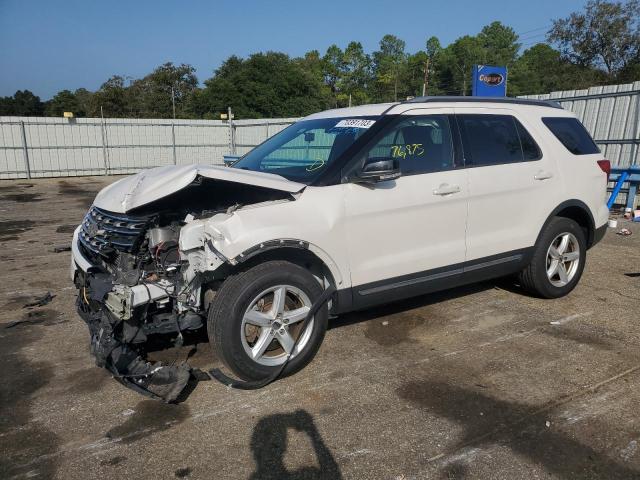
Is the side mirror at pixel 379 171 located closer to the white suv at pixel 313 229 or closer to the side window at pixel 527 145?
the white suv at pixel 313 229

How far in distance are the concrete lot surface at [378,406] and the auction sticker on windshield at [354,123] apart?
5.88 feet

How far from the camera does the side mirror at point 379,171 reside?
3.55 m

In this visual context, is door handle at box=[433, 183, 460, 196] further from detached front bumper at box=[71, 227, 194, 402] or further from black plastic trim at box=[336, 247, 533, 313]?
detached front bumper at box=[71, 227, 194, 402]

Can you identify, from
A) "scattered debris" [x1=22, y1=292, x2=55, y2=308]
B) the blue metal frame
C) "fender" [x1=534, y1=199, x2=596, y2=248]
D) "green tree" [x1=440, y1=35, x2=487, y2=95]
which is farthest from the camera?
"green tree" [x1=440, y1=35, x2=487, y2=95]

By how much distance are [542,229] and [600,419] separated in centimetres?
223

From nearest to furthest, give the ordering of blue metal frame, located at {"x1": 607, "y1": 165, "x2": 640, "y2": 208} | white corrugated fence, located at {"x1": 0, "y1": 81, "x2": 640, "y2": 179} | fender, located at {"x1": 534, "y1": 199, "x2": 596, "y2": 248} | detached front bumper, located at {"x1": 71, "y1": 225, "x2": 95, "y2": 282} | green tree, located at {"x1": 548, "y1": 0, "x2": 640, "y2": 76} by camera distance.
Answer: detached front bumper, located at {"x1": 71, "y1": 225, "x2": 95, "y2": 282}
fender, located at {"x1": 534, "y1": 199, "x2": 596, "y2": 248}
blue metal frame, located at {"x1": 607, "y1": 165, "x2": 640, "y2": 208}
white corrugated fence, located at {"x1": 0, "y1": 81, "x2": 640, "y2": 179}
green tree, located at {"x1": 548, "y1": 0, "x2": 640, "y2": 76}

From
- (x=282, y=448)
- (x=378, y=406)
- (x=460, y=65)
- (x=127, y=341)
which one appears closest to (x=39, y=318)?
(x=127, y=341)

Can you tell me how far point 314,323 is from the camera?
12.1 ft

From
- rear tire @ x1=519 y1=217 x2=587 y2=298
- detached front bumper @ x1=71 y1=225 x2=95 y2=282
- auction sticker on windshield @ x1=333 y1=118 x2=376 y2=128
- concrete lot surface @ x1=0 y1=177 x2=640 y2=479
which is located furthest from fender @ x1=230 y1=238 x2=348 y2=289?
rear tire @ x1=519 y1=217 x2=587 y2=298

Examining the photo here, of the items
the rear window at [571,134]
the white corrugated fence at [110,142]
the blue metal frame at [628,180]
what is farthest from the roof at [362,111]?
the white corrugated fence at [110,142]

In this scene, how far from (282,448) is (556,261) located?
359 cm

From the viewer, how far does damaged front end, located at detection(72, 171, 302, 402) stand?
10.9 feet

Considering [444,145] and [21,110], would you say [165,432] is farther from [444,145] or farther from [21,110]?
[21,110]

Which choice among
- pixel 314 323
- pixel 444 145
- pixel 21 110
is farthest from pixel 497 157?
pixel 21 110
